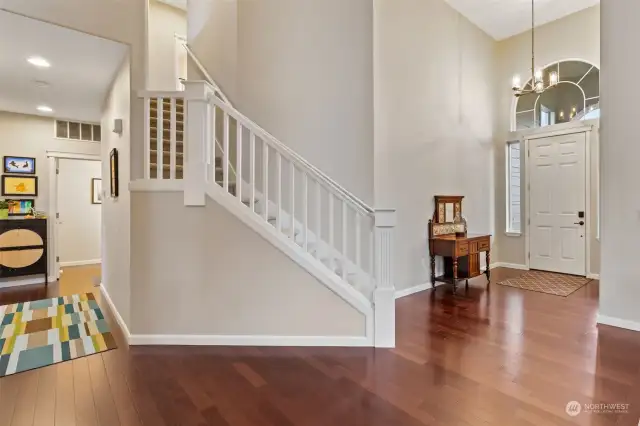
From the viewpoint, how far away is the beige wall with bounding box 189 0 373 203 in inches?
148

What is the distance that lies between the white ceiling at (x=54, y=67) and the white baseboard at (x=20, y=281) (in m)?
2.58

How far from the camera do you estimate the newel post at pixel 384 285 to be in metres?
2.74

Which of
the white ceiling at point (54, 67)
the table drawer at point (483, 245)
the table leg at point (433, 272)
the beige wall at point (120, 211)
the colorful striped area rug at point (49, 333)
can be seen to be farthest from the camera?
the table drawer at point (483, 245)

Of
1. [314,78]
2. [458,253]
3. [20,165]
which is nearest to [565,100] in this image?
[458,253]

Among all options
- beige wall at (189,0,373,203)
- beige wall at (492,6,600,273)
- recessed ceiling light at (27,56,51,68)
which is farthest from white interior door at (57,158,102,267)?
beige wall at (492,6,600,273)

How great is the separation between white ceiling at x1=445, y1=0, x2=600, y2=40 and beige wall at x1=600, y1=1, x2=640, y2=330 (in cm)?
219

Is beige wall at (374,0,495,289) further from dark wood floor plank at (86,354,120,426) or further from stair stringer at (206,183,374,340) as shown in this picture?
dark wood floor plank at (86,354,120,426)

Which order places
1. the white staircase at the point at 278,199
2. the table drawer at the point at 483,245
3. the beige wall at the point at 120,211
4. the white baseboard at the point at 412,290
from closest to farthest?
the white staircase at the point at 278,199
the beige wall at the point at 120,211
the white baseboard at the point at 412,290
the table drawer at the point at 483,245

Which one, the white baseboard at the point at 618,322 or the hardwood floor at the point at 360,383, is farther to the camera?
Result: the white baseboard at the point at 618,322

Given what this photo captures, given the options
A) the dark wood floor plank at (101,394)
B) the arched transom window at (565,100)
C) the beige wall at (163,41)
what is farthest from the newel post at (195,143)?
the arched transom window at (565,100)

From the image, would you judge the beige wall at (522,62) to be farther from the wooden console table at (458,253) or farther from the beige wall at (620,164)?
the beige wall at (620,164)

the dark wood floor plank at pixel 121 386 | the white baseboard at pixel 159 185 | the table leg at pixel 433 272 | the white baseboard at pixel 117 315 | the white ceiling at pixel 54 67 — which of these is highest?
the white ceiling at pixel 54 67

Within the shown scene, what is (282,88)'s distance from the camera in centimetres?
391

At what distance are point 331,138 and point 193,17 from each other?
3.01m
